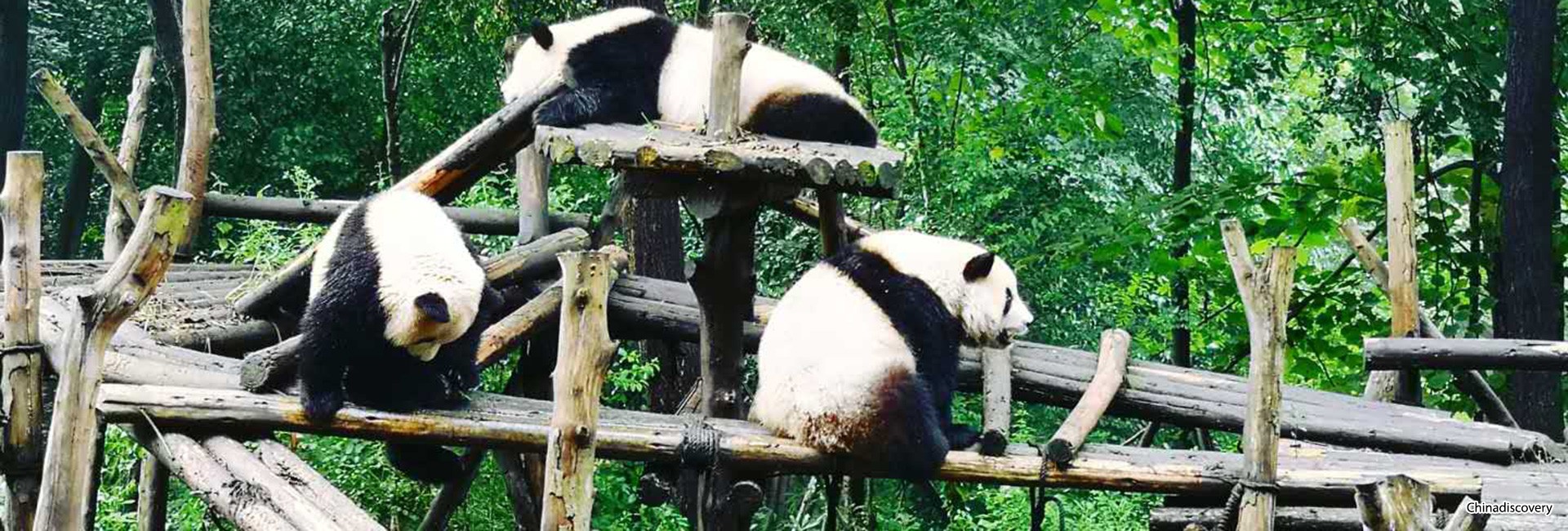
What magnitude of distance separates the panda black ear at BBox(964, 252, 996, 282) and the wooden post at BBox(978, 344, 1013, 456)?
33 cm

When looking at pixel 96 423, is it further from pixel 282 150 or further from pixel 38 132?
pixel 38 132

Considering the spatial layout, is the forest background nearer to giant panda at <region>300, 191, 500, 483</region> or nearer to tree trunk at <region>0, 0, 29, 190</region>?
tree trunk at <region>0, 0, 29, 190</region>

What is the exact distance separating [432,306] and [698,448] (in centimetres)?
89

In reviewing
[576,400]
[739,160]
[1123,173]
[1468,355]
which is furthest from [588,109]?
[1123,173]

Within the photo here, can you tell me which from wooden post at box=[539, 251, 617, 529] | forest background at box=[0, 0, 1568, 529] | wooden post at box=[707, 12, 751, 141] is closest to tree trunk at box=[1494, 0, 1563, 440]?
forest background at box=[0, 0, 1568, 529]

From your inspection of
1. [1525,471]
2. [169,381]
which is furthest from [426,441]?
[1525,471]

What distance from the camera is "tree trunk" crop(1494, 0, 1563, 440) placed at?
A: 800cm

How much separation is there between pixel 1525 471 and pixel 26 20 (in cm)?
1061

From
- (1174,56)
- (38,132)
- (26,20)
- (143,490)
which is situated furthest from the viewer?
(38,132)

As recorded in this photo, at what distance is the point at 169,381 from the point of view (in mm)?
5121

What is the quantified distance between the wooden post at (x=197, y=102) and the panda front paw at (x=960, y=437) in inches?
157

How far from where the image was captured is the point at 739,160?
4.75 metres

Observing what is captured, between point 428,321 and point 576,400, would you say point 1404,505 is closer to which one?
point 576,400

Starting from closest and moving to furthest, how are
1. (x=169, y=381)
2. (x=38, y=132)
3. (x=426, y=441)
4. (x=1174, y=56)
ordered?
(x=426, y=441)
(x=169, y=381)
(x=1174, y=56)
(x=38, y=132)
